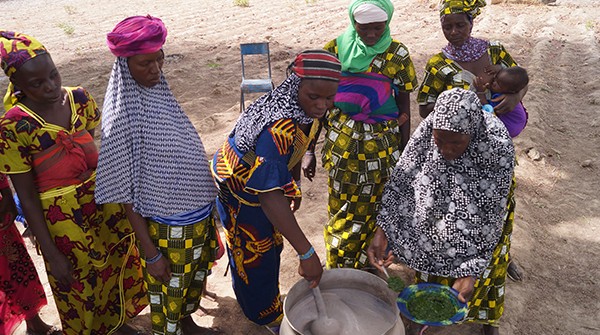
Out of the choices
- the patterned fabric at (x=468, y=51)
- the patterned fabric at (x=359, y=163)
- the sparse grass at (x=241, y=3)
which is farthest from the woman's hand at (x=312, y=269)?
the sparse grass at (x=241, y=3)

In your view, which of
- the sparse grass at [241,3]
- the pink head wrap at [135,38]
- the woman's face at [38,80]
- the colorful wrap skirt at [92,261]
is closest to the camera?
the pink head wrap at [135,38]

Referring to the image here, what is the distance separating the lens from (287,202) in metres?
2.28

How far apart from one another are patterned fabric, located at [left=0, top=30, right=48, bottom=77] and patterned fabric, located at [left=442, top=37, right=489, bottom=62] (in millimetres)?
2312

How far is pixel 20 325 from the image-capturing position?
126 inches

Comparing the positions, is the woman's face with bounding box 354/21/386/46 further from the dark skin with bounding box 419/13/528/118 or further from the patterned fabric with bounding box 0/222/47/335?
the patterned fabric with bounding box 0/222/47/335

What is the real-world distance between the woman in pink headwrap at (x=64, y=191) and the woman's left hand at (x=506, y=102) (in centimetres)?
230

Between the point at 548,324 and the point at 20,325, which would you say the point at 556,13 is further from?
the point at 20,325

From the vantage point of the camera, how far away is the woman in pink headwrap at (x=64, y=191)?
7.61 ft

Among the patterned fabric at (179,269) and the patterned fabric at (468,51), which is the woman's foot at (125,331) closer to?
the patterned fabric at (179,269)

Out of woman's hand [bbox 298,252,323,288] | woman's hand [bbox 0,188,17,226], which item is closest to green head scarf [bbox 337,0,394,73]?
woman's hand [bbox 298,252,323,288]

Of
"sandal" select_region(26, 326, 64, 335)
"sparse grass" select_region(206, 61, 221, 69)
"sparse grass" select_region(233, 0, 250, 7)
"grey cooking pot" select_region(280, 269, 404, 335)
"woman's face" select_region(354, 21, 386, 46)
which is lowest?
"sparse grass" select_region(233, 0, 250, 7)

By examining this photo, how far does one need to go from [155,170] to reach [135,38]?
2.01ft

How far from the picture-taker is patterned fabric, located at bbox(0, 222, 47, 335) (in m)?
2.80

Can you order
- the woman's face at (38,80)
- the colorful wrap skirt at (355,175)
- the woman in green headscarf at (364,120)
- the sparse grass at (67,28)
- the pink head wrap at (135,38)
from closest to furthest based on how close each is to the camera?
1. the pink head wrap at (135,38)
2. the woman's face at (38,80)
3. the woman in green headscarf at (364,120)
4. the colorful wrap skirt at (355,175)
5. the sparse grass at (67,28)
